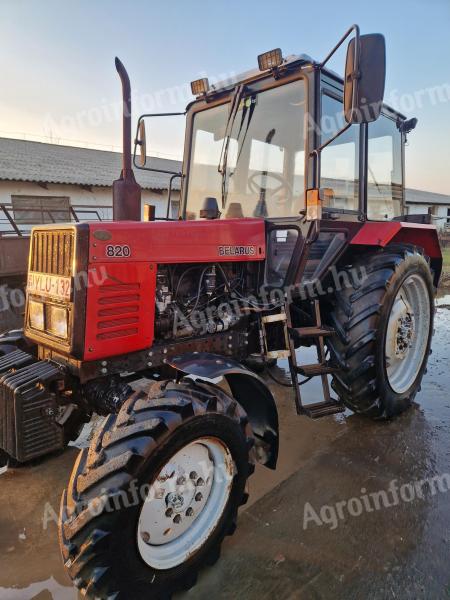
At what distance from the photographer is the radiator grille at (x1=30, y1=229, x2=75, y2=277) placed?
7.21 ft

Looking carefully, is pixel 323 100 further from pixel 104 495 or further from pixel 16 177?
pixel 16 177

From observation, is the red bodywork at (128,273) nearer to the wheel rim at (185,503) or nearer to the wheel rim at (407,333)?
the wheel rim at (185,503)

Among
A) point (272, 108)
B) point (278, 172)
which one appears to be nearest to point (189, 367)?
point (278, 172)

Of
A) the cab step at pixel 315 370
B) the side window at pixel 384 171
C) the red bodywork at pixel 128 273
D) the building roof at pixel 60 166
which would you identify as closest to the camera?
the red bodywork at pixel 128 273

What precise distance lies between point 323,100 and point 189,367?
2.05 meters

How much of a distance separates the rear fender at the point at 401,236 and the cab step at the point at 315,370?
95 centimetres

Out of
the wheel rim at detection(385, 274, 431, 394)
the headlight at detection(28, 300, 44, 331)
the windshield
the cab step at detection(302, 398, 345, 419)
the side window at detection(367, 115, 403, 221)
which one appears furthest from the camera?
the side window at detection(367, 115, 403, 221)

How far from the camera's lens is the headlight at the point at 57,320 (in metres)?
2.26

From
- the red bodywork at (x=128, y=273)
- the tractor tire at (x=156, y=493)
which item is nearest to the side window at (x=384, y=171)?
the red bodywork at (x=128, y=273)

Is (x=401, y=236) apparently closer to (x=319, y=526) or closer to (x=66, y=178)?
(x=319, y=526)

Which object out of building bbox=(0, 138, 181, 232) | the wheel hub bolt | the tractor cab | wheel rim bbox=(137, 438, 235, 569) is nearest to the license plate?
wheel rim bbox=(137, 438, 235, 569)

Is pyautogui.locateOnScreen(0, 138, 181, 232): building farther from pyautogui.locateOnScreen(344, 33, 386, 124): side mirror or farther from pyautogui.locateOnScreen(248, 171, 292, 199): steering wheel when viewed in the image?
pyautogui.locateOnScreen(344, 33, 386, 124): side mirror

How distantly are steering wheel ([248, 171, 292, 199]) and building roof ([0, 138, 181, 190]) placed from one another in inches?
480

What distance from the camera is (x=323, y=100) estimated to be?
2902 millimetres
